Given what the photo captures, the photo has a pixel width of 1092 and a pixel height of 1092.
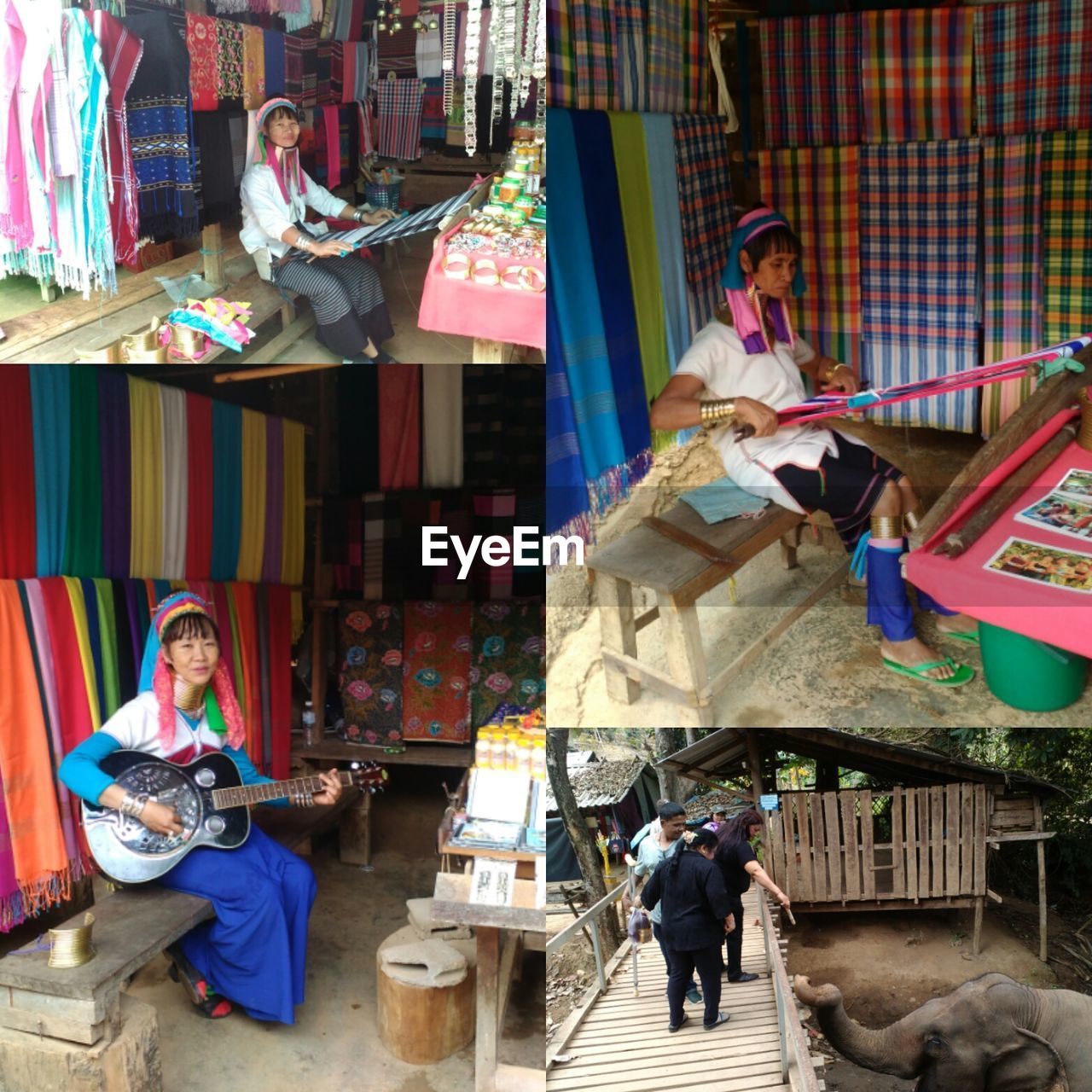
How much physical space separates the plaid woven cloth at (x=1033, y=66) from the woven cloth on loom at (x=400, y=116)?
4.92 feet

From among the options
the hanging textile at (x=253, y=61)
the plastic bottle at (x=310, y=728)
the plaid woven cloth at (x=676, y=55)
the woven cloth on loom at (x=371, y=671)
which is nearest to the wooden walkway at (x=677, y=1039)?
the woven cloth on loom at (x=371, y=671)

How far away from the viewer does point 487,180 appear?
10.3 feet

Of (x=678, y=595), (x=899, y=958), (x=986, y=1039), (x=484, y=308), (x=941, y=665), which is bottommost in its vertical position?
(x=986, y=1039)

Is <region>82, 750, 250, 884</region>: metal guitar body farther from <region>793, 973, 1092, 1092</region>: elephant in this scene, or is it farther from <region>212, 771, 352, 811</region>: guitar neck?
<region>793, 973, 1092, 1092</region>: elephant

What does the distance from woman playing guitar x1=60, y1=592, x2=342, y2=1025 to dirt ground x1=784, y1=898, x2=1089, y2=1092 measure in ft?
4.80

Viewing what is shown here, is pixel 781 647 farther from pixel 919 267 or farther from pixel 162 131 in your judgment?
pixel 162 131

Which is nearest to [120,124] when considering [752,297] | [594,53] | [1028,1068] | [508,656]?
[594,53]

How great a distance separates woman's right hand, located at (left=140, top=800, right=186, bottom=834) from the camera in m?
3.73

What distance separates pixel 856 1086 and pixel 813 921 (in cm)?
53

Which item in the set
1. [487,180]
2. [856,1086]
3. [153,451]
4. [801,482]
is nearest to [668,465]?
[801,482]

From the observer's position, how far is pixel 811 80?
350 cm

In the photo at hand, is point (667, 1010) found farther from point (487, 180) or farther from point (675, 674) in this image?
point (487, 180)

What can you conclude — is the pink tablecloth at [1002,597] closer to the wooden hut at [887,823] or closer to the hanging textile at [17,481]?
the wooden hut at [887,823]

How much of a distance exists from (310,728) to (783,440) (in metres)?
2.00
